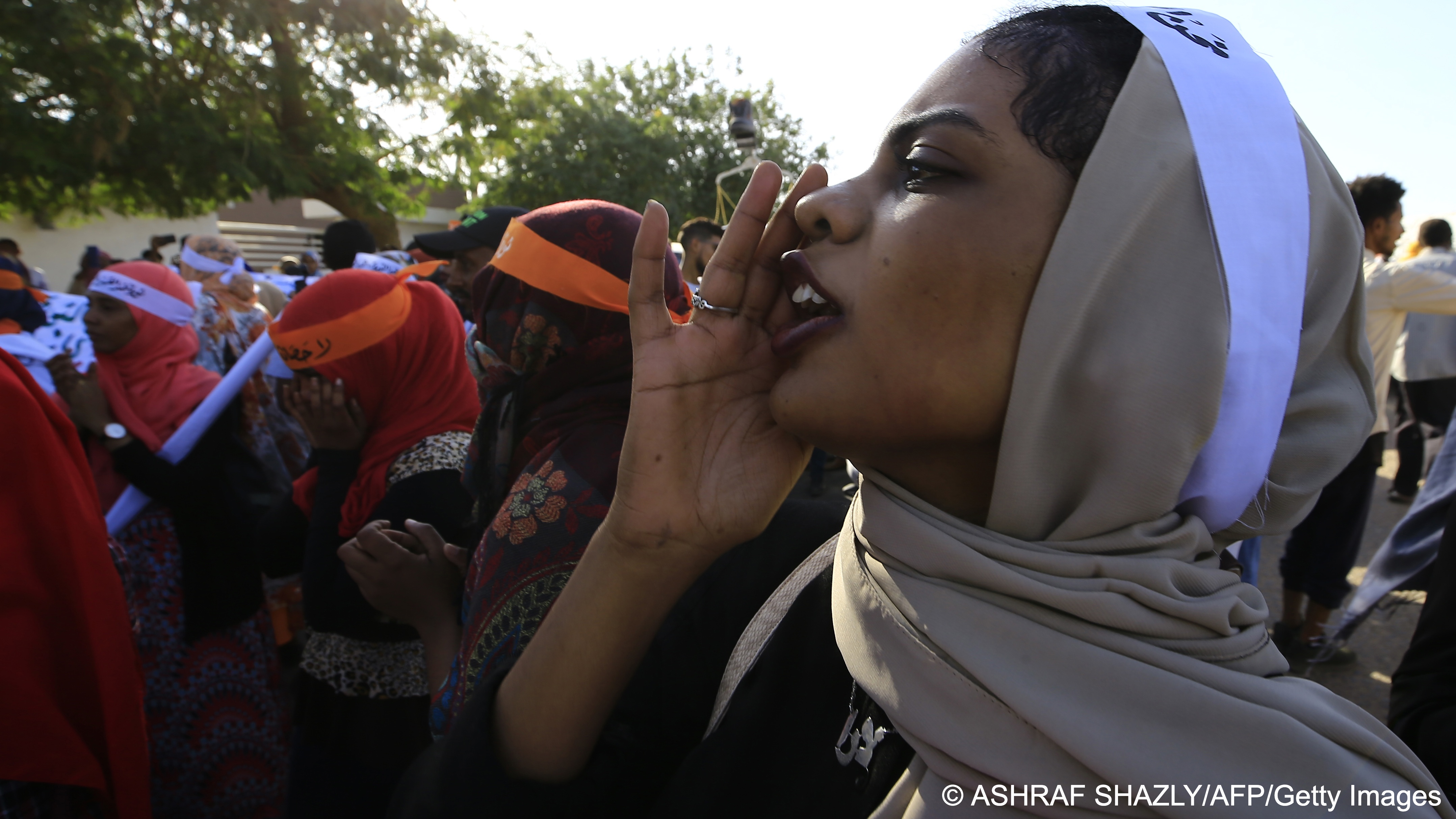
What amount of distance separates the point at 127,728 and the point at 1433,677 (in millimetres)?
3282

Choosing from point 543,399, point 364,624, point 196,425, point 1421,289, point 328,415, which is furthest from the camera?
point 1421,289

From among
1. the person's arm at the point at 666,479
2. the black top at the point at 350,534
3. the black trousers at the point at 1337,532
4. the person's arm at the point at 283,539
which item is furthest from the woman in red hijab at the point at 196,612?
the black trousers at the point at 1337,532

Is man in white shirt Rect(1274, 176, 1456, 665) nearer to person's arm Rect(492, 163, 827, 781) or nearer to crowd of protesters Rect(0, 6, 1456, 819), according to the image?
crowd of protesters Rect(0, 6, 1456, 819)

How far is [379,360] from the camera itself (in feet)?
9.05

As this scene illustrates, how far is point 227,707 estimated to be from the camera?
302 cm

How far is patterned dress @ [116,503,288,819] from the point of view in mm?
2934

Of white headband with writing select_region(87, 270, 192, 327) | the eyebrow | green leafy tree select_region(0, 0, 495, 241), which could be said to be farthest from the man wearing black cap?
green leafy tree select_region(0, 0, 495, 241)

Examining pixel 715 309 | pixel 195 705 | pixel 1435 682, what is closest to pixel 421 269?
pixel 195 705

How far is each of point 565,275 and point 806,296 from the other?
3.69ft

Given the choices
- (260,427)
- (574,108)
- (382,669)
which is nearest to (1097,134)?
(382,669)

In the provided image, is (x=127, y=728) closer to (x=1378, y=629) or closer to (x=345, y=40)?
(x=1378, y=629)

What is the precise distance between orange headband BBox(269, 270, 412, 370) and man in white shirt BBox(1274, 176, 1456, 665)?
4.39 meters

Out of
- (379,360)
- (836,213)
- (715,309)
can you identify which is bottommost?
(379,360)

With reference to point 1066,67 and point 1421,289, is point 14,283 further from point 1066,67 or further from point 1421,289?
point 1421,289
